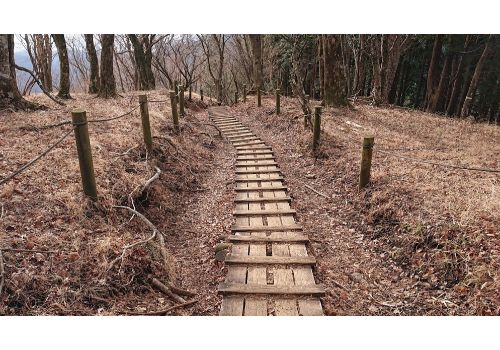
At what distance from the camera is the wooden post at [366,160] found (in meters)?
6.08

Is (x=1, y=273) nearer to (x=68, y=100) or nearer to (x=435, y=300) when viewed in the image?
(x=435, y=300)

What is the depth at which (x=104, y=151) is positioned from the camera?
6.29 meters

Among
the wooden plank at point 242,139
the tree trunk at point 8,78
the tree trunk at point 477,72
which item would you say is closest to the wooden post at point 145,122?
the tree trunk at point 8,78

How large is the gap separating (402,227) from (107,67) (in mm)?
12052

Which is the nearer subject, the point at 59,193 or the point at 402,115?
the point at 59,193

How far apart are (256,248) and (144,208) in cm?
204

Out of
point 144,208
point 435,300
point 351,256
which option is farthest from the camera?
point 144,208

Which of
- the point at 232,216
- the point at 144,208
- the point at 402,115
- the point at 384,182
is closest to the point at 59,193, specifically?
the point at 144,208

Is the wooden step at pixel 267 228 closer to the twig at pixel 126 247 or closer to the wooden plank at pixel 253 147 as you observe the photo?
the twig at pixel 126 247

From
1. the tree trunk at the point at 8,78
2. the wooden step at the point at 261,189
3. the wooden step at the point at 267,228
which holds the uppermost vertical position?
the tree trunk at the point at 8,78

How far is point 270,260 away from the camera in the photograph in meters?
4.49

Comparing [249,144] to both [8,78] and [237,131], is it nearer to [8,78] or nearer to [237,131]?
[237,131]

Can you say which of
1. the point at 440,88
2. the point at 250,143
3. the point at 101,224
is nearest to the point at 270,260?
the point at 101,224

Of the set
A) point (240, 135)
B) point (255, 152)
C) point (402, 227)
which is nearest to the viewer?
point (402, 227)
